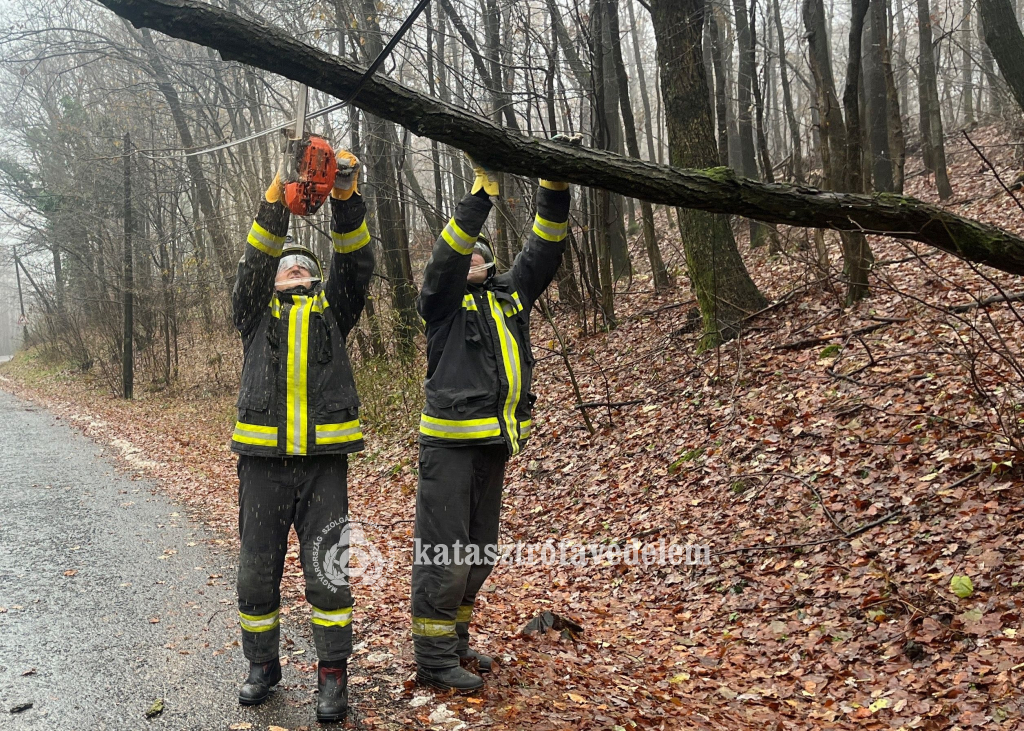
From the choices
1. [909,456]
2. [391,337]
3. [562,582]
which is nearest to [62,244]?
[391,337]

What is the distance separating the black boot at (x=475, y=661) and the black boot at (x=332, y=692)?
2.61 feet

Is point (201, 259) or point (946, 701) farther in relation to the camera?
point (201, 259)

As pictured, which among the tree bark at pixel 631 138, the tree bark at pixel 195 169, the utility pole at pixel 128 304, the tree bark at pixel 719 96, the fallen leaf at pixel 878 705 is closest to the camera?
the fallen leaf at pixel 878 705

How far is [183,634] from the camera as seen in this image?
4812mm

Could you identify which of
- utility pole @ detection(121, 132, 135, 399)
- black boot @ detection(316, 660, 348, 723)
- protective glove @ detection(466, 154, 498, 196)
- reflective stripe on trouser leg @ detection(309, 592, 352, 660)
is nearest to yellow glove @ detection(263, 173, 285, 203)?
protective glove @ detection(466, 154, 498, 196)

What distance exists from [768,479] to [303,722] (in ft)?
15.2

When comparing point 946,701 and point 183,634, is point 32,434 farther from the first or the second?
point 946,701

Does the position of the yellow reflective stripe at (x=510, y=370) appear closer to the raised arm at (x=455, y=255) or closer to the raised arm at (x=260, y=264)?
the raised arm at (x=455, y=255)

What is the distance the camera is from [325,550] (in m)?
3.73

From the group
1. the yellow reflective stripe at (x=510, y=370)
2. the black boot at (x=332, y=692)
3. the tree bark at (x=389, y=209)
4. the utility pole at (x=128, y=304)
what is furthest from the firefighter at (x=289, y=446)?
the utility pole at (x=128, y=304)

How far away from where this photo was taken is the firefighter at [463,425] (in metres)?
4.00

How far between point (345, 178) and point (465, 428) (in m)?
1.40

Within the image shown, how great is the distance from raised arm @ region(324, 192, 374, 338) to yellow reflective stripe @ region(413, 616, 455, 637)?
154cm

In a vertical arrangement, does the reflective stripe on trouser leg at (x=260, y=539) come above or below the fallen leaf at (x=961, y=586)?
above
